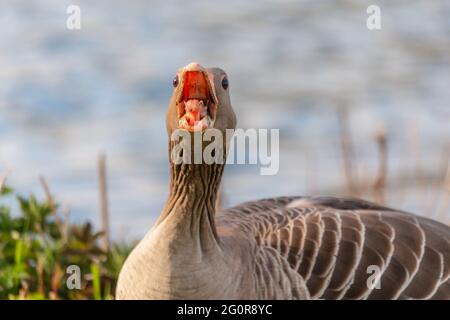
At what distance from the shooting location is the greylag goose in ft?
14.1

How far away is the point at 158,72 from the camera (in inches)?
513

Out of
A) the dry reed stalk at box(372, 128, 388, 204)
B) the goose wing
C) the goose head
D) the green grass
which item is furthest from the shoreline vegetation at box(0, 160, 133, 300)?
the dry reed stalk at box(372, 128, 388, 204)

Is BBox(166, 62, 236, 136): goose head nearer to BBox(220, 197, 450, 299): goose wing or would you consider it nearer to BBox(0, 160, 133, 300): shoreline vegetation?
BBox(220, 197, 450, 299): goose wing

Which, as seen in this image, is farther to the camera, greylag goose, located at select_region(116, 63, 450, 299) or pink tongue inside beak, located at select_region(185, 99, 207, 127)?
greylag goose, located at select_region(116, 63, 450, 299)

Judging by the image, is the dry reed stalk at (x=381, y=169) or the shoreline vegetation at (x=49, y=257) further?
the dry reed stalk at (x=381, y=169)

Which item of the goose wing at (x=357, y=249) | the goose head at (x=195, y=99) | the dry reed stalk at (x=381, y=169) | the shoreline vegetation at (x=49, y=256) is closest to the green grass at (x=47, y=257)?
the shoreline vegetation at (x=49, y=256)

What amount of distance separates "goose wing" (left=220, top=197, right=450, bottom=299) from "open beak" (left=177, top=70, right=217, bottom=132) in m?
0.87

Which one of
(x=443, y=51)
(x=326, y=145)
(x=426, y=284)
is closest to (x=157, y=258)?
(x=426, y=284)

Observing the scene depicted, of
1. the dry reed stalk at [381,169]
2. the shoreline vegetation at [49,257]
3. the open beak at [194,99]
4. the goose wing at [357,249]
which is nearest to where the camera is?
the open beak at [194,99]

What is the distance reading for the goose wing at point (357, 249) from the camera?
4574mm

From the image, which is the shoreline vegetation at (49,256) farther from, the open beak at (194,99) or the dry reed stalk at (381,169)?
the dry reed stalk at (381,169)

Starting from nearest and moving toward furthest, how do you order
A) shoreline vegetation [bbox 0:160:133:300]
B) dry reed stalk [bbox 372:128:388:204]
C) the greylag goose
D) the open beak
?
the open beak → the greylag goose → shoreline vegetation [bbox 0:160:133:300] → dry reed stalk [bbox 372:128:388:204]

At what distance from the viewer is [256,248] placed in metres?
4.66
